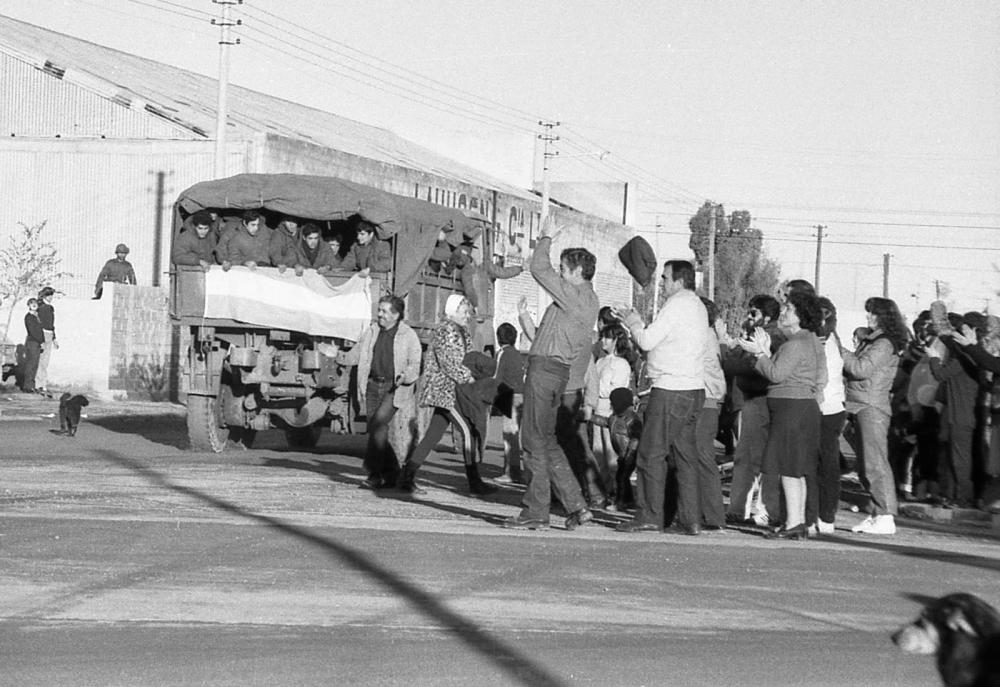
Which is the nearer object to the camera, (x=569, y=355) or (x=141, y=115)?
(x=569, y=355)

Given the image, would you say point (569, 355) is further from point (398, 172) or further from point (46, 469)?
point (398, 172)

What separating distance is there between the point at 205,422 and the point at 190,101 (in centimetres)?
2997

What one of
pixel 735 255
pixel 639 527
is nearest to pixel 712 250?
pixel 735 255

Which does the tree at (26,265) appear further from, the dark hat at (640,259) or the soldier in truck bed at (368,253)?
the dark hat at (640,259)

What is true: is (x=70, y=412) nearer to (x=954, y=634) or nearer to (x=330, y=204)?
(x=330, y=204)

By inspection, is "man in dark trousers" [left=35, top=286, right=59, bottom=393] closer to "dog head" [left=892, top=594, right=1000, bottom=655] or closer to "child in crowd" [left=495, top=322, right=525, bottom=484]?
"child in crowd" [left=495, top=322, right=525, bottom=484]

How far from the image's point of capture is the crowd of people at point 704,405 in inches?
477

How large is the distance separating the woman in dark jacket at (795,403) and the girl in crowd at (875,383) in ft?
3.65

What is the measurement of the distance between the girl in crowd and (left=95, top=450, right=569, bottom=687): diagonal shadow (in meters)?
4.76

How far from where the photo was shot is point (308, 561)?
10.1 m

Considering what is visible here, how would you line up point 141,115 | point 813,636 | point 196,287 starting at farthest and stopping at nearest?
point 141,115 → point 196,287 → point 813,636

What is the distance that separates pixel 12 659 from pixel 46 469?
31.4ft

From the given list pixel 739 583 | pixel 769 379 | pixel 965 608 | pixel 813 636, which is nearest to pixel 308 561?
pixel 739 583

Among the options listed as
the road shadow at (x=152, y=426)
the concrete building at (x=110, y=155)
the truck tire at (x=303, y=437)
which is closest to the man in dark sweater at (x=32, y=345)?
the concrete building at (x=110, y=155)
